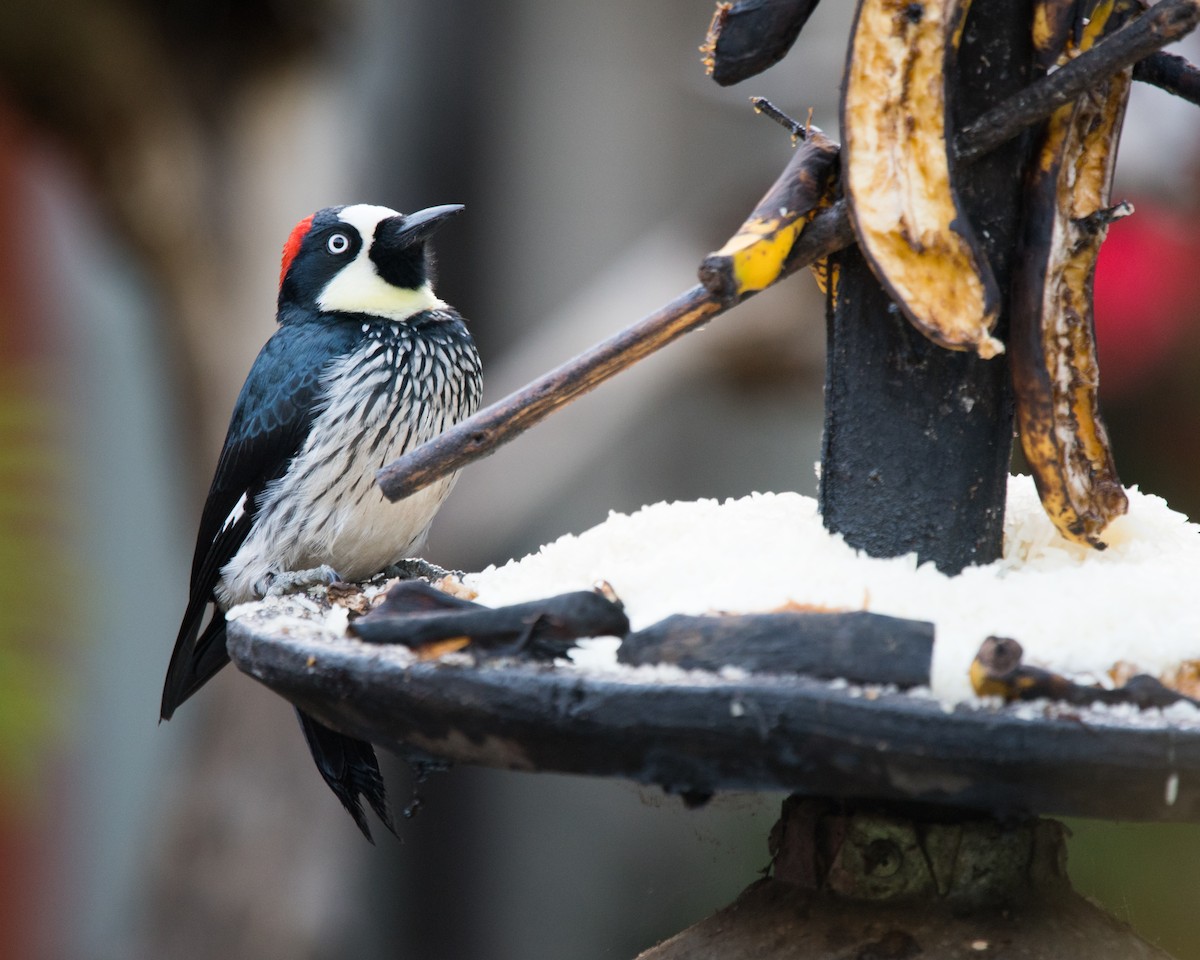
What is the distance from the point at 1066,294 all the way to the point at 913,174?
135 millimetres

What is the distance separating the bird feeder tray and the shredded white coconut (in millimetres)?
32

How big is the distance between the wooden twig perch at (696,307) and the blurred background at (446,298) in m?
0.49

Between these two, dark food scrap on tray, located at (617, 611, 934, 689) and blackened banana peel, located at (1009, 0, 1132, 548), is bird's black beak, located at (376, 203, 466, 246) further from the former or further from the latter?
dark food scrap on tray, located at (617, 611, 934, 689)

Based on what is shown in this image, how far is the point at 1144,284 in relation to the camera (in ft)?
7.40

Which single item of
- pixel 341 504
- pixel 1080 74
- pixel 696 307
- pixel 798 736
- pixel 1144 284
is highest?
pixel 1144 284

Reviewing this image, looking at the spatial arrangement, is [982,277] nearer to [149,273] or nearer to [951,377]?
[951,377]

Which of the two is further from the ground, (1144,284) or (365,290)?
(1144,284)

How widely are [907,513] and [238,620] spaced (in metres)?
0.45

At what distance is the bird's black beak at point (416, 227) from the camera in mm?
1735

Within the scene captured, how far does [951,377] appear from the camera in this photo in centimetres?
90

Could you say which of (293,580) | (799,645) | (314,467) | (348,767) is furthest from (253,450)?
(799,645)

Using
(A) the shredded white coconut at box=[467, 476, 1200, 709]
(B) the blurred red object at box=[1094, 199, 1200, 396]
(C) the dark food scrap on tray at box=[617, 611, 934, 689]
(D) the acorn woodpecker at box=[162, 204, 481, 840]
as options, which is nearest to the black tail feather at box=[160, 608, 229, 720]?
Answer: (D) the acorn woodpecker at box=[162, 204, 481, 840]

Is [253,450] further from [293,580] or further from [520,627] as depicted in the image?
[520,627]

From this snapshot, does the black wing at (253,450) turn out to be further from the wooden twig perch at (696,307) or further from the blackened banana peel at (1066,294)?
the blackened banana peel at (1066,294)
